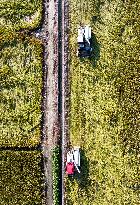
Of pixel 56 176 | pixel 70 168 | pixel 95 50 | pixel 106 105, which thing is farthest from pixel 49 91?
pixel 56 176

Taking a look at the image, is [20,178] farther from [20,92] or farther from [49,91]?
[49,91]

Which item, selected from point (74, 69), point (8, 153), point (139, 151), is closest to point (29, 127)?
point (8, 153)

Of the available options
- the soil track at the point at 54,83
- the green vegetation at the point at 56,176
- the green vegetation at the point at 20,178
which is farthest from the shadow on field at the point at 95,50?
the green vegetation at the point at 20,178

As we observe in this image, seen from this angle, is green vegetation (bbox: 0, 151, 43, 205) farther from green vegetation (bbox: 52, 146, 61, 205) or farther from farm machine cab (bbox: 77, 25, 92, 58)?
farm machine cab (bbox: 77, 25, 92, 58)

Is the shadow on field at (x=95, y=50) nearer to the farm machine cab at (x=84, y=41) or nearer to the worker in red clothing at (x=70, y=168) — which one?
the farm machine cab at (x=84, y=41)

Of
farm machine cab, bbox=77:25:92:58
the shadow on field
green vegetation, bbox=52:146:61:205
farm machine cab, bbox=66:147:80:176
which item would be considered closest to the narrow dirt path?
green vegetation, bbox=52:146:61:205

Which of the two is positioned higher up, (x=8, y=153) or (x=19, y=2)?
(x=19, y=2)

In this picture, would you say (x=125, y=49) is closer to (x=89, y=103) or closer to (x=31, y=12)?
(x=89, y=103)
